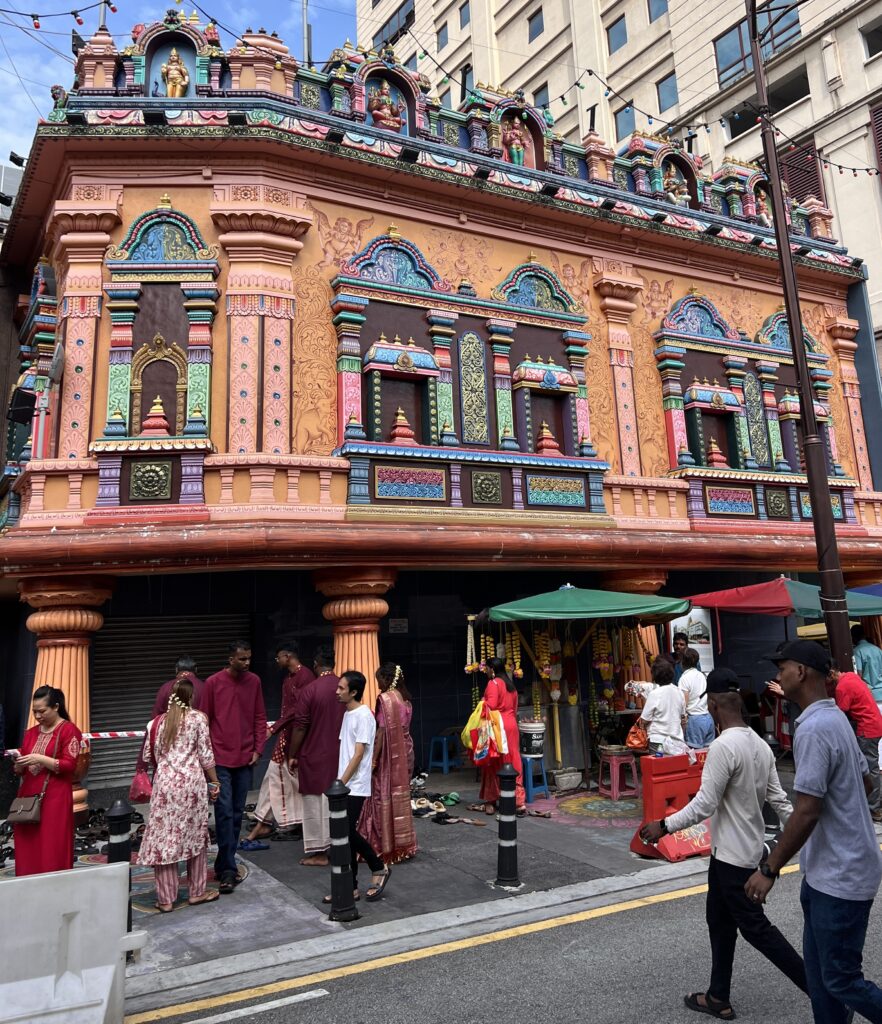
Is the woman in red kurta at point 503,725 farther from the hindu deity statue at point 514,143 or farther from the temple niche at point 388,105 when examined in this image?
the hindu deity statue at point 514,143

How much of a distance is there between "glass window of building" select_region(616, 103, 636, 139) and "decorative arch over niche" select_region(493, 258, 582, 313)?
17.4 metres

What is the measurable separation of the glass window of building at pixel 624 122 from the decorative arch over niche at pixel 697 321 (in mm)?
15662

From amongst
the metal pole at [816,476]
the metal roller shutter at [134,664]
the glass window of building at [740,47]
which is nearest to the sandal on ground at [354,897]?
the metal roller shutter at [134,664]

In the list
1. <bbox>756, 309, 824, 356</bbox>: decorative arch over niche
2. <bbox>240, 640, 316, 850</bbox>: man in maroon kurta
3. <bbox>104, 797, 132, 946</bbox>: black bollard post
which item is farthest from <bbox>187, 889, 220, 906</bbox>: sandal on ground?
<bbox>756, 309, 824, 356</bbox>: decorative arch over niche

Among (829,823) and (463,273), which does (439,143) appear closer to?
(463,273)

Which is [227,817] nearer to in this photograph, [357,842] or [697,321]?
[357,842]

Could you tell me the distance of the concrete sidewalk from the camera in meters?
5.58

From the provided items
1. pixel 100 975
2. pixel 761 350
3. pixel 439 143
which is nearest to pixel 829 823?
pixel 100 975

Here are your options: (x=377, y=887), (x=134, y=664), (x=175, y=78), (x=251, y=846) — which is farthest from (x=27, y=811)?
(x=175, y=78)

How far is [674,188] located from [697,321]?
261 cm

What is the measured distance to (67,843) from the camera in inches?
226

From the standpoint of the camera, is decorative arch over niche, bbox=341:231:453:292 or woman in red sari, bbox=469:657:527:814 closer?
woman in red sari, bbox=469:657:527:814

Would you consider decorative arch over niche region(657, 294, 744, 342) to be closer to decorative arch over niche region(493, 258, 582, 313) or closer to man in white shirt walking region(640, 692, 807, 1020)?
decorative arch over niche region(493, 258, 582, 313)

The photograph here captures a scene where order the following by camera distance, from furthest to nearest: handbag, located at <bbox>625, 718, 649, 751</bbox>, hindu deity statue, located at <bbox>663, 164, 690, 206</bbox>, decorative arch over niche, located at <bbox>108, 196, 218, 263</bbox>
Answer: hindu deity statue, located at <bbox>663, 164, 690, 206</bbox>
decorative arch over niche, located at <bbox>108, 196, 218, 263</bbox>
handbag, located at <bbox>625, 718, 649, 751</bbox>
